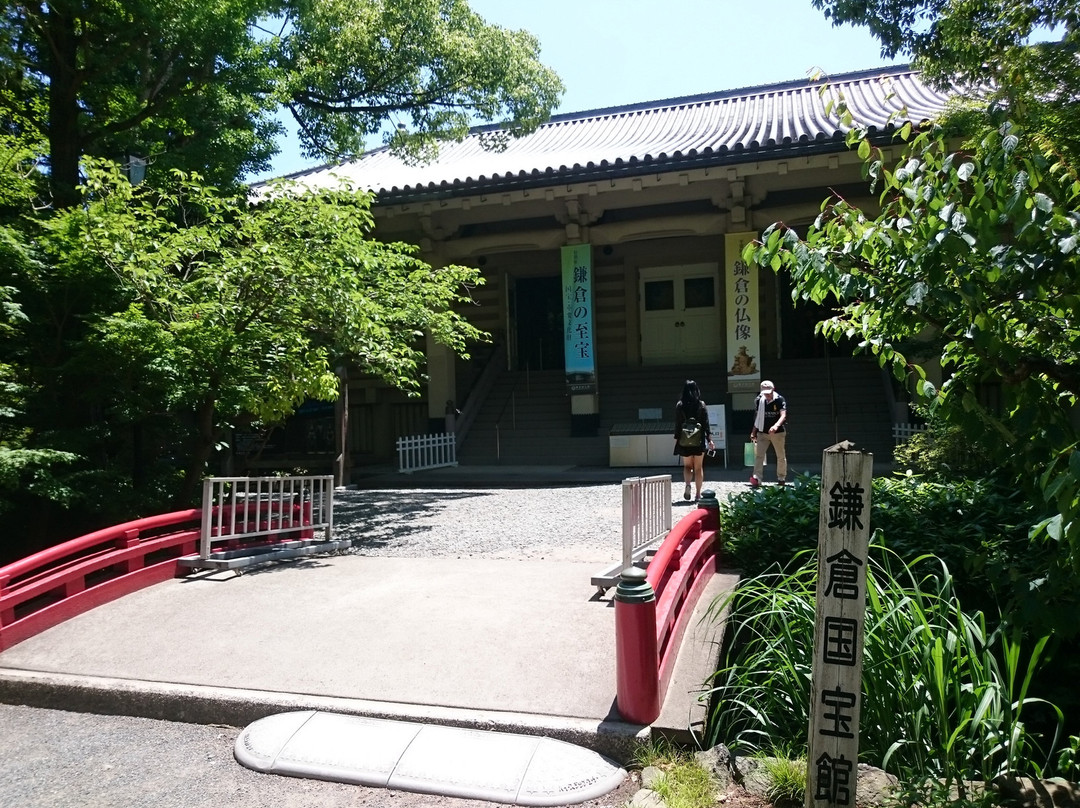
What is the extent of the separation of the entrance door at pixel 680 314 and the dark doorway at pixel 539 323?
6.83 feet

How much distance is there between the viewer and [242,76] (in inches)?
355

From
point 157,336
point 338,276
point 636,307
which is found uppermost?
point 636,307

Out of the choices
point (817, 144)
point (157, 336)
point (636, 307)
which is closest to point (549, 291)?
point (636, 307)

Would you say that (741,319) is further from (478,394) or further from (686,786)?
(686,786)

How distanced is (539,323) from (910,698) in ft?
52.5

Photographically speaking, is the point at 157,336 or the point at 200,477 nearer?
the point at 157,336

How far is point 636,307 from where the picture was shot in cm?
1808

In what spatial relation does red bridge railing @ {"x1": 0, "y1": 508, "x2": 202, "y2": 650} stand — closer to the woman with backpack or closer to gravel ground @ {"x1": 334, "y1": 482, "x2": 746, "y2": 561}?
gravel ground @ {"x1": 334, "y1": 482, "x2": 746, "y2": 561}

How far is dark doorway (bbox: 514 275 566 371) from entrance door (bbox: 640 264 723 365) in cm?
208

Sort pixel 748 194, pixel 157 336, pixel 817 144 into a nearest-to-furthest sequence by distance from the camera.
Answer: pixel 157 336 → pixel 817 144 → pixel 748 194

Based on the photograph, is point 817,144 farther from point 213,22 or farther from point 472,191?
point 213,22

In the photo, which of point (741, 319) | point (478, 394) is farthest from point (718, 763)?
point (478, 394)

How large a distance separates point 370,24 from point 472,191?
162 inches

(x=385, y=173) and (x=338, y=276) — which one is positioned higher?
(x=385, y=173)
